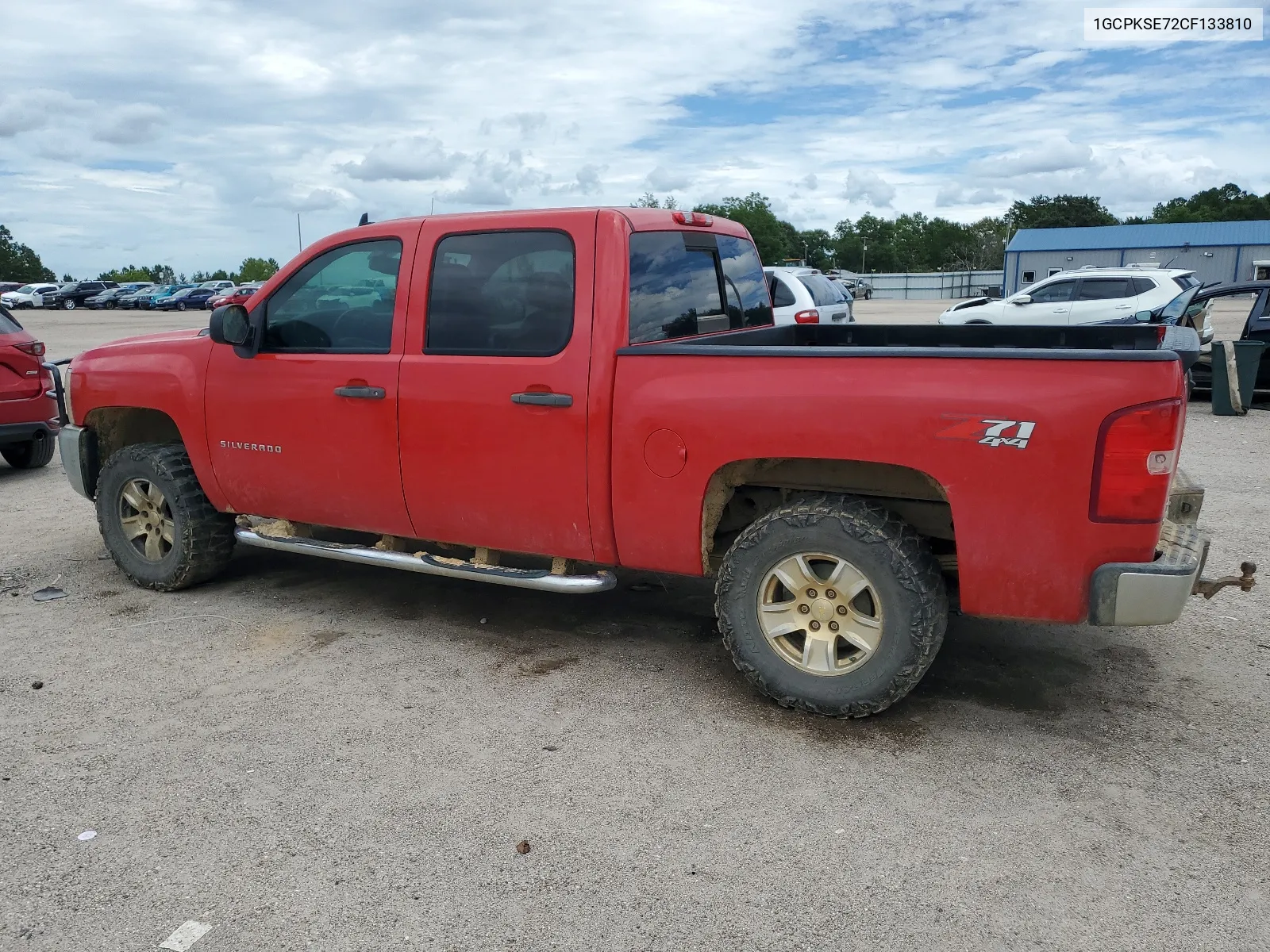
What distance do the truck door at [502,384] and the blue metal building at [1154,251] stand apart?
196 ft

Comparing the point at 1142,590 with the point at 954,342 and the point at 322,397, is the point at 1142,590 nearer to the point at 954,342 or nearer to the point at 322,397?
the point at 954,342

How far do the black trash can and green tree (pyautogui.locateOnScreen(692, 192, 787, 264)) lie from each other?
67300 millimetres

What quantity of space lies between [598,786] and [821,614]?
1.10m

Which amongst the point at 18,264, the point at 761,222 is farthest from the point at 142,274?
the point at 761,222

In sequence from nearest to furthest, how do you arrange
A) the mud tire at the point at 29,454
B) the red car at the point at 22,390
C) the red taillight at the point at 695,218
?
the red taillight at the point at 695,218 → the red car at the point at 22,390 → the mud tire at the point at 29,454

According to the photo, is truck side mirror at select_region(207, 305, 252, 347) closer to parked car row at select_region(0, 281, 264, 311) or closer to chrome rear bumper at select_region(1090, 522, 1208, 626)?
chrome rear bumper at select_region(1090, 522, 1208, 626)

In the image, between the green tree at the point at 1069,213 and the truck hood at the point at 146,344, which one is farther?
the green tree at the point at 1069,213

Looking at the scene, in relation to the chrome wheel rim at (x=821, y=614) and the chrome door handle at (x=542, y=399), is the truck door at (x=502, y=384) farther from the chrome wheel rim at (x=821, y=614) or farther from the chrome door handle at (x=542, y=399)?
the chrome wheel rim at (x=821, y=614)

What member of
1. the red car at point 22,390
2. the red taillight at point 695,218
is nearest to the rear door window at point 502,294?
the red taillight at point 695,218

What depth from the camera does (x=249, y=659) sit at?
481 centimetres

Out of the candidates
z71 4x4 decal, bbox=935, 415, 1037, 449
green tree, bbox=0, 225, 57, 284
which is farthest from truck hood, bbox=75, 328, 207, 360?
green tree, bbox=0, 225, 57, 284

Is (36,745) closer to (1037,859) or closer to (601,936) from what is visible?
(601,936)

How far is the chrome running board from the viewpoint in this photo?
4.51m

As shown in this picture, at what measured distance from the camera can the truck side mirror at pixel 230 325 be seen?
510 centimetres
